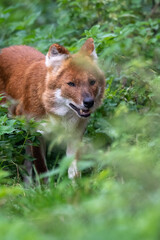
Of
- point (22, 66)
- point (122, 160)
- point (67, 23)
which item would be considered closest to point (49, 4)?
point (67, 23)

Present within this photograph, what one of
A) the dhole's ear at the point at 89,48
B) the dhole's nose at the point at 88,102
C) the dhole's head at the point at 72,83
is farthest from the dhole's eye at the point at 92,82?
the dhole's ear at the point at 89,48

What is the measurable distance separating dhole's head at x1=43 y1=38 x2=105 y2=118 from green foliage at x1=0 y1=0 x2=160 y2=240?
0.85ft

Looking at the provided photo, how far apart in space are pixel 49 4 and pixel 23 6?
0.67 m

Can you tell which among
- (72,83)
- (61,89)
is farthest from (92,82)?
(61,89)

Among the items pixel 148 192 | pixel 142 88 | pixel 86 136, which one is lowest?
pixel 86 136

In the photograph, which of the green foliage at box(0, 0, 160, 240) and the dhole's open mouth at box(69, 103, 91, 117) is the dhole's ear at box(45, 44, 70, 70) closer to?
the green foliage at box(0, 0, 160, 240)

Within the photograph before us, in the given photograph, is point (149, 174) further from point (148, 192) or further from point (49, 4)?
point (49, 4)

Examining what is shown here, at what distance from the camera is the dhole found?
5.79 m

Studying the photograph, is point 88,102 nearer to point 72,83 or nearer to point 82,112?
point 82,112

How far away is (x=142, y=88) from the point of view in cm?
608

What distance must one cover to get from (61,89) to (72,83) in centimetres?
17

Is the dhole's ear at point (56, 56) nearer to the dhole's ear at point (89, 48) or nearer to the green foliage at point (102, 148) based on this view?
the dhole's ear at point (89, 48)

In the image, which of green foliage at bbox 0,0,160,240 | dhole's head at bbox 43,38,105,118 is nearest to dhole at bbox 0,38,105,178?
dhole's head at bbox 43,38,105,118

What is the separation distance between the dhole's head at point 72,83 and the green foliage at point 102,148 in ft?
0.85
